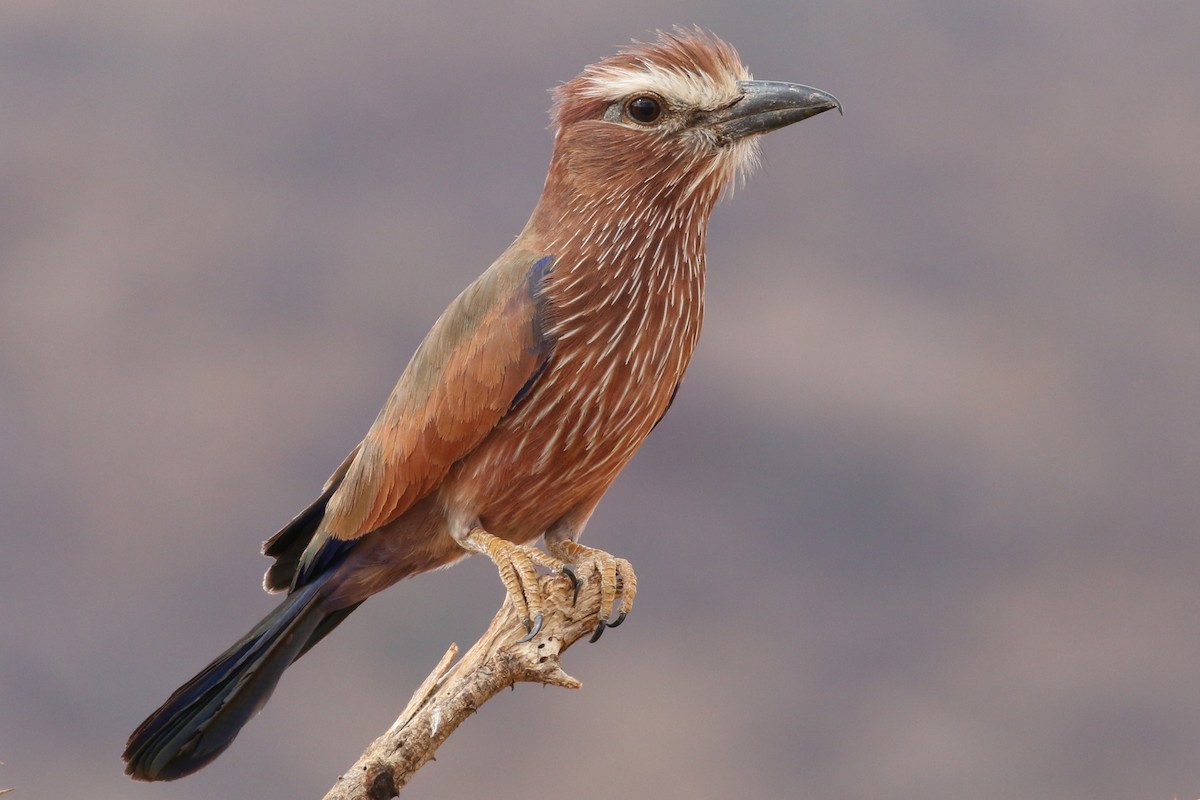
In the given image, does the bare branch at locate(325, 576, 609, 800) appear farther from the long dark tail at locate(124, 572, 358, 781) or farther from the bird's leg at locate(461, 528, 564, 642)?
the long dark tail at locate(124, 572, 358, 781)

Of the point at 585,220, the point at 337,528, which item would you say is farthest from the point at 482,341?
the point at 337,528

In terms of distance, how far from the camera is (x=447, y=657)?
7.66ft

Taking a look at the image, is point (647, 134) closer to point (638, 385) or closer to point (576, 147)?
point (576, 147)

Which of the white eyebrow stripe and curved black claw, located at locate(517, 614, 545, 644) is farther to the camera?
the white eyebrow stripe

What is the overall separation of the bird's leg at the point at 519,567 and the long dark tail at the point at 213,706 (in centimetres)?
40

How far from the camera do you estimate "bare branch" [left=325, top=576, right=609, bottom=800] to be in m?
2.15

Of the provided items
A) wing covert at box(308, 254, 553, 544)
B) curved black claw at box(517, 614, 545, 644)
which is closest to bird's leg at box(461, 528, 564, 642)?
curved black claw at box(517, 614, 545, 644)

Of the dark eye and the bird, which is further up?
the dark eye

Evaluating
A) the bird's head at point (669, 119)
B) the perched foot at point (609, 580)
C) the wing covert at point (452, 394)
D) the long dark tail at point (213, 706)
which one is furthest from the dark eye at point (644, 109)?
the long dark tail at point (213, 706)

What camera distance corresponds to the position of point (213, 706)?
94.0 inches

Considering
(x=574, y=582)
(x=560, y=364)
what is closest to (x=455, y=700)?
(x=574, y=582)

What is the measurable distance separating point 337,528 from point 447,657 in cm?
35

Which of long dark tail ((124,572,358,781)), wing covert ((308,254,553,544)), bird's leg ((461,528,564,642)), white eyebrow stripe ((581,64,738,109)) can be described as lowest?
long dark tail ((124,572,358,781))

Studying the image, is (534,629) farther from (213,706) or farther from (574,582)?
(213,706)
